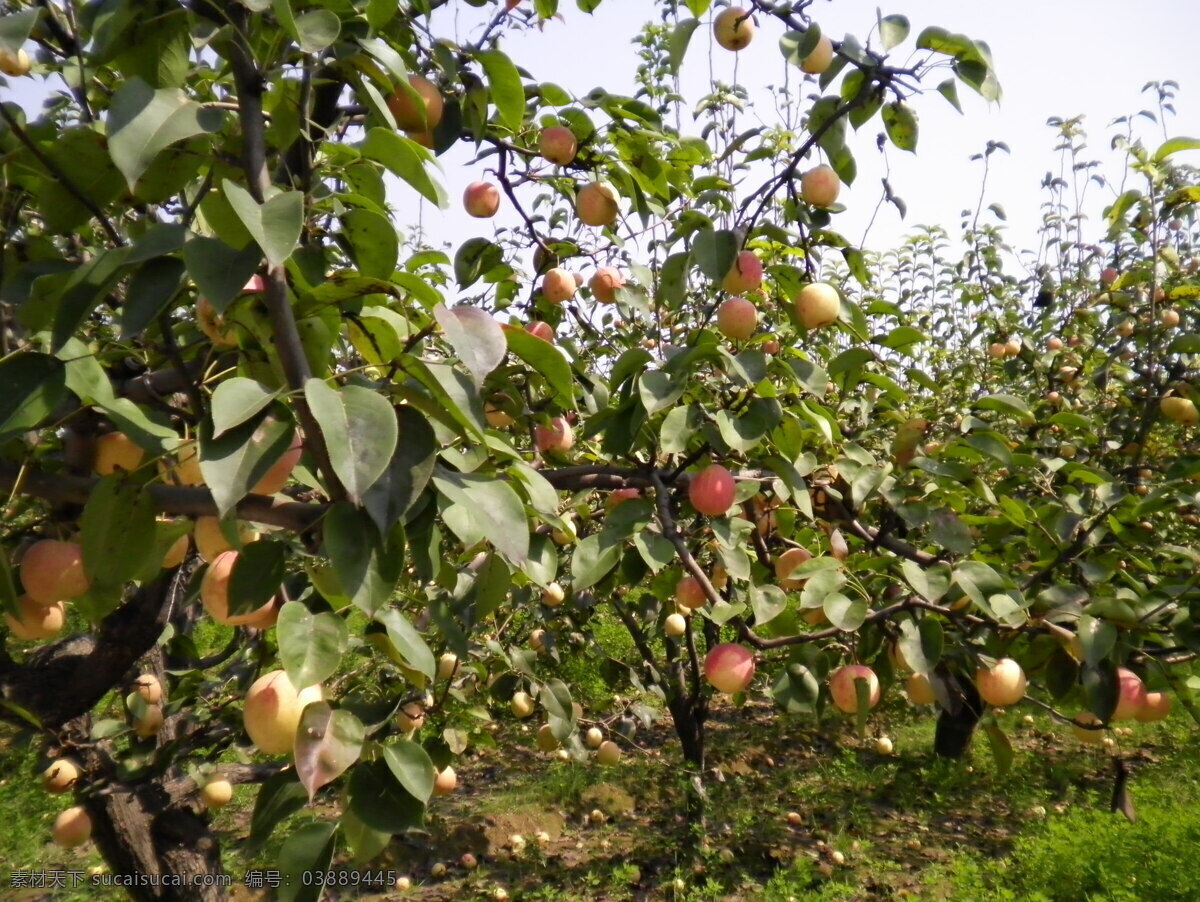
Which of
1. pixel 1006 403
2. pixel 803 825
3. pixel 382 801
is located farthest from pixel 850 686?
pixel 803 825

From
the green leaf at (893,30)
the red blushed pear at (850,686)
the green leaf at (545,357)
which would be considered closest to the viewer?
the green leaf at (545,357)

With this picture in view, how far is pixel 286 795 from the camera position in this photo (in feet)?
2.66

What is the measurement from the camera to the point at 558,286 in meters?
1.63

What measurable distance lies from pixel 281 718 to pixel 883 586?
1.06 m

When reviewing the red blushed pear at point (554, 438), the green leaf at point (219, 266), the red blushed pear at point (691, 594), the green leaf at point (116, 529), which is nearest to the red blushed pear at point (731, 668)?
the red blushed pear at point (691, 594)

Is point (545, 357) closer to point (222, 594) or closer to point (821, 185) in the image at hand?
point (222, 594)

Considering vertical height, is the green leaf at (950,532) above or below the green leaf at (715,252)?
below

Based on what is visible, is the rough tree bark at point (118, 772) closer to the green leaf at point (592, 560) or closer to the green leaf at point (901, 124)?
A: the green leaf at point (592, 560)

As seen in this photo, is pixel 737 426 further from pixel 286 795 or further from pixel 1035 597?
pixel 286 795

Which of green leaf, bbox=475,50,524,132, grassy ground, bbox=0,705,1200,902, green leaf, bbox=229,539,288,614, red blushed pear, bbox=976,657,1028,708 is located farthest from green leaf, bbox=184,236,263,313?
grassy ground, bbox=0,705,1200,902

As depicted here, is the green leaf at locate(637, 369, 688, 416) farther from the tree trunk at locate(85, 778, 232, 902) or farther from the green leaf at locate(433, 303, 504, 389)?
the tree trunk at locate(85, 778, 232, 902)

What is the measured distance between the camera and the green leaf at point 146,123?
0.57m

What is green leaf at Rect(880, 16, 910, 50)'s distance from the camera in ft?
3.46

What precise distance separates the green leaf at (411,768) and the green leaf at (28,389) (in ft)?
1.40
